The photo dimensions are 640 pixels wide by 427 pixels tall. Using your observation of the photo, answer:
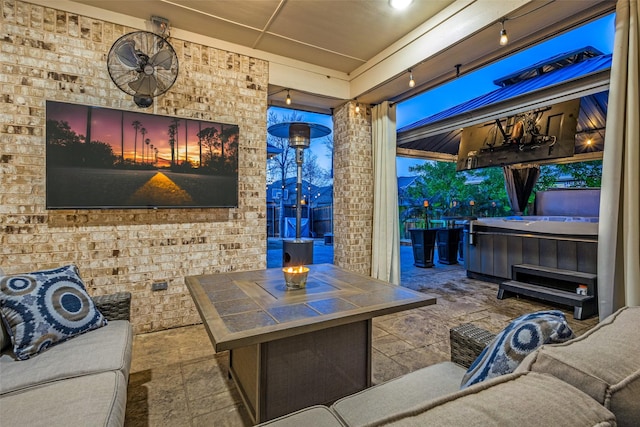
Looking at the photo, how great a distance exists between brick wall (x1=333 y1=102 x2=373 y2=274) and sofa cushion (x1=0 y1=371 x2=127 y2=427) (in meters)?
3.31

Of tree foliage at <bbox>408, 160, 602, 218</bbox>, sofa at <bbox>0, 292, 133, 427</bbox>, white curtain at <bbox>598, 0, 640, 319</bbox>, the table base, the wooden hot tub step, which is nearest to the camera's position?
sofa at <bbox>0, 292, 133, 427</bbox>

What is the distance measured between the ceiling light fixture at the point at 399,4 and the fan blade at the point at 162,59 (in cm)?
205

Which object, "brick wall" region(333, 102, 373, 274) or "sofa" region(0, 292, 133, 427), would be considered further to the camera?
"brick wall" region(333, 102, 373, 274)

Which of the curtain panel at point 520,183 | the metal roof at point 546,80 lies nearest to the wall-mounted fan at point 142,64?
the metal roof at point 546,80

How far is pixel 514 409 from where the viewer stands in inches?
20.0

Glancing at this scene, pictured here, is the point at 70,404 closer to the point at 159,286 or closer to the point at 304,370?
the point at 304,370

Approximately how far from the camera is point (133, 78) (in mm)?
2764

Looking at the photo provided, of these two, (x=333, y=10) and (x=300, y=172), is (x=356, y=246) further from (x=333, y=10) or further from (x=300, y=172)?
(x=333, y=10)

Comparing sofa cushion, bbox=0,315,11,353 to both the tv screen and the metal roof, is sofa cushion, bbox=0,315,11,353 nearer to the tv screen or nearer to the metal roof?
the metal roof

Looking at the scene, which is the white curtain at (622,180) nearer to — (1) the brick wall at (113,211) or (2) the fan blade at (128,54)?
(1) the brick wall at (113,211)

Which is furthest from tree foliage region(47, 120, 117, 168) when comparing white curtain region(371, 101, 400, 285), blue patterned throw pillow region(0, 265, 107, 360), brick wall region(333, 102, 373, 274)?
white curtain region(371, 101, 400, 285)

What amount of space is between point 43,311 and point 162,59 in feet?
7.26

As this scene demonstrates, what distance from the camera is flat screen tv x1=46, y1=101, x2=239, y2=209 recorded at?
2.68 meters

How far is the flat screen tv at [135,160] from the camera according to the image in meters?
2.68
